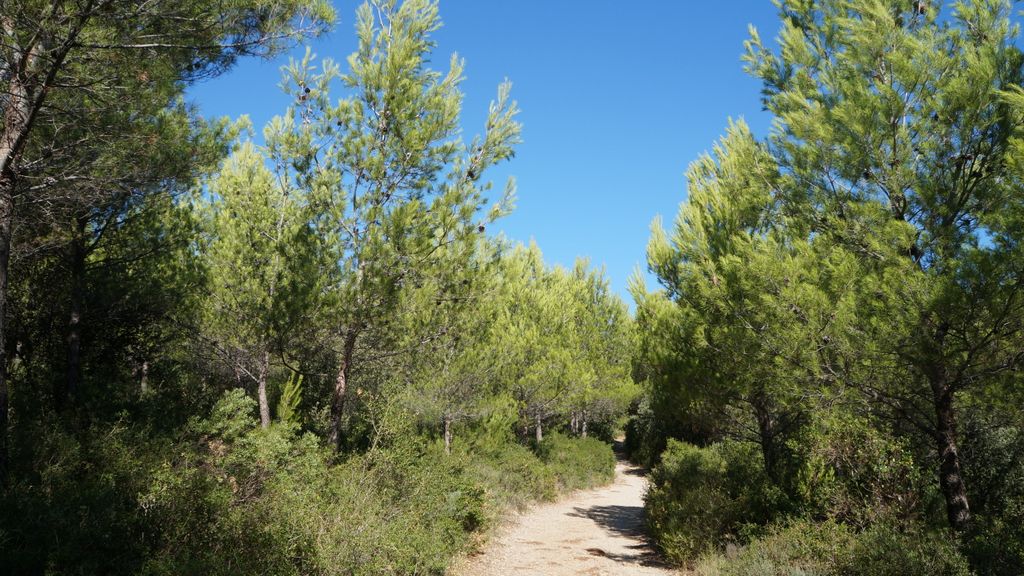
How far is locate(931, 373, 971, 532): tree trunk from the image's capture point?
5598 millimetres

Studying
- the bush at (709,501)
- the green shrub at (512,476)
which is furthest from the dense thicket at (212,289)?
the bush at (709,501)

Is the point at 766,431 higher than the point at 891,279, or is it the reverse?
the point at 891,279

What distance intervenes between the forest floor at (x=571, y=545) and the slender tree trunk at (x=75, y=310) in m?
6.29

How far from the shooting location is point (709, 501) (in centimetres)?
933

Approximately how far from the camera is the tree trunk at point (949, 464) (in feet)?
18.4

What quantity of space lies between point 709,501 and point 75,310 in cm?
1042

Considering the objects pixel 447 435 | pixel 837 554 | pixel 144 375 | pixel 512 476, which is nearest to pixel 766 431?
pixel 837 554

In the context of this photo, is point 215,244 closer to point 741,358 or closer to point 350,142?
point 350,142

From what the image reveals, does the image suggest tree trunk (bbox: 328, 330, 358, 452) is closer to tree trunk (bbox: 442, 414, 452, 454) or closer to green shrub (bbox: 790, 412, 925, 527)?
tree trunk (bbox: 442, 414, 452, 454)

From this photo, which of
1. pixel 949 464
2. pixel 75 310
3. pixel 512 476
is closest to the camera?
pixel 949 464

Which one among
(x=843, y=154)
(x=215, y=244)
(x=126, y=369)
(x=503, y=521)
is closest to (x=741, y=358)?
(x=843, y=154)

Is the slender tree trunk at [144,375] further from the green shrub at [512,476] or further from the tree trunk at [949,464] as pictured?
the tree trunk at [949,464]

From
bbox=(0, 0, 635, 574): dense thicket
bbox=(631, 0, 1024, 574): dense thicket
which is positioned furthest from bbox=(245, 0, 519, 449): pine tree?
bbox=(631, 0, 1024, 574): dense thicket

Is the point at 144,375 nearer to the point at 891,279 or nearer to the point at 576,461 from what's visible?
the point at 576,461
